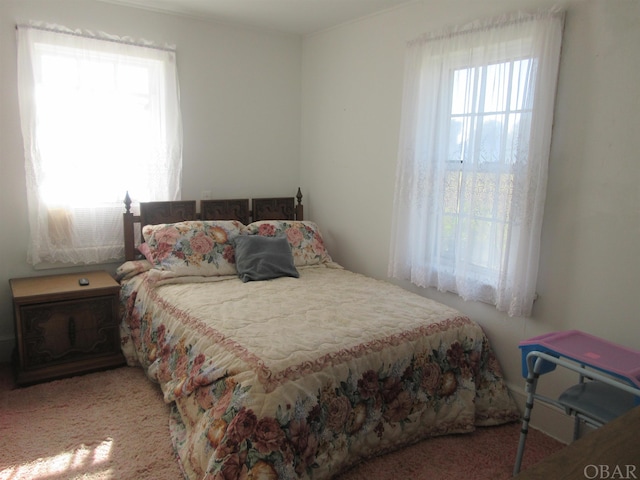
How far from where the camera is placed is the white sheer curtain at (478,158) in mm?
2301

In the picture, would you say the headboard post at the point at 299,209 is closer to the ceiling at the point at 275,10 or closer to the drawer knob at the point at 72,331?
the ceiling at the point at 275,10

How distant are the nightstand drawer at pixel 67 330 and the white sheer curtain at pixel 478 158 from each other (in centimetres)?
185

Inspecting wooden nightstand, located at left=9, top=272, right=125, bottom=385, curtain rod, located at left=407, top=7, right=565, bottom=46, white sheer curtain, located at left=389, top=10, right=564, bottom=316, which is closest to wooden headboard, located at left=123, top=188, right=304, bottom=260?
wooden nightstand, located at left=9, top=272, right=125, bottom=385

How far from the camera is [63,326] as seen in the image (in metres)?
2.77

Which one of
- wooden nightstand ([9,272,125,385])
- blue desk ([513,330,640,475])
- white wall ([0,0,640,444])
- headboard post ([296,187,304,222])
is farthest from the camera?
headboard post ([296,187,304,222])

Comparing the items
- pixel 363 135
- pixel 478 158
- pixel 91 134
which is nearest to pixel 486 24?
pixel 478 158

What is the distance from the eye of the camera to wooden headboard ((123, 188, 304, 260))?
3.24 m

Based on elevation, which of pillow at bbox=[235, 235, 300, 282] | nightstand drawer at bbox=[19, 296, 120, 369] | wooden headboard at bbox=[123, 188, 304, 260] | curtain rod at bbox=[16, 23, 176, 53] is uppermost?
curtain rod at bbox=[16, 23, 176, 53]

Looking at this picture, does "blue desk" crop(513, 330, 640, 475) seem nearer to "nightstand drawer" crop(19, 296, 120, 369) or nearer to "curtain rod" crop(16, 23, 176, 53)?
"nightstand drawer" crop(19, 296, 120, 369)

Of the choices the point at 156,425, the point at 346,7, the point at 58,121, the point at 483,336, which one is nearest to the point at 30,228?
the point at 58,121

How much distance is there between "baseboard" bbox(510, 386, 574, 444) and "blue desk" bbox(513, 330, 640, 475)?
363 millimetres

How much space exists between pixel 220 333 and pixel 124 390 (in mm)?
950

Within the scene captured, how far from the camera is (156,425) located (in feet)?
7.72

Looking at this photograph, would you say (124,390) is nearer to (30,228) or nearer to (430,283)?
(30,228)
